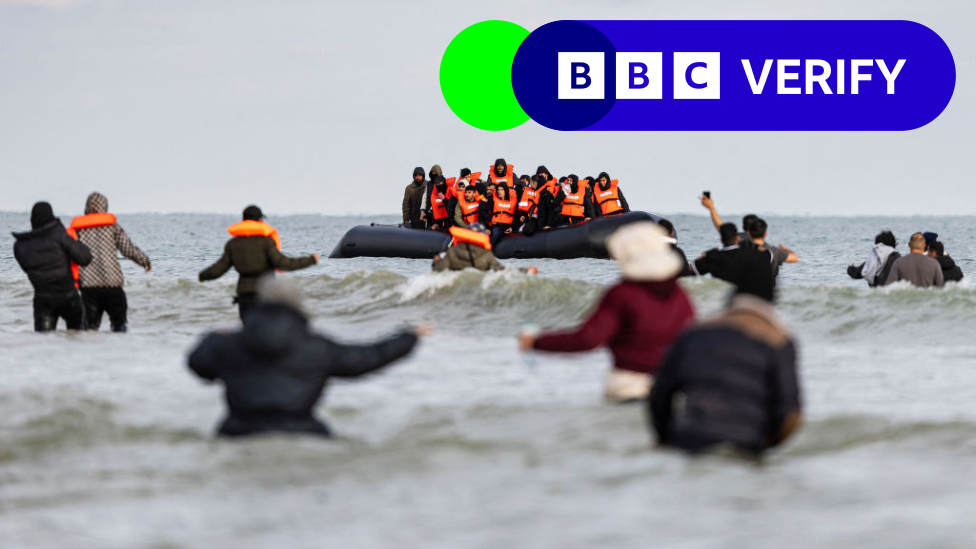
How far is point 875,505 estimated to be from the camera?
4336 mm

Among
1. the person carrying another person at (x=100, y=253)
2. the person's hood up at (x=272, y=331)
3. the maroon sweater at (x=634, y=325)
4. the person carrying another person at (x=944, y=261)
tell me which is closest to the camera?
the person's hood up at (x=272, y=331)

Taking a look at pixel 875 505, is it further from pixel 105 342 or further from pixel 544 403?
pixel 105 342

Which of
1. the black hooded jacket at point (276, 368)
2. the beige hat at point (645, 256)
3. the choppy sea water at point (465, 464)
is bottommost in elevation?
the choppy sea water at point (465, 464)

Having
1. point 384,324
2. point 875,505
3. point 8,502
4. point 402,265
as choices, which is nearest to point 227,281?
point 402,265

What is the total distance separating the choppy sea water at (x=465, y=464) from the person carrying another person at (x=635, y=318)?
1.01ft

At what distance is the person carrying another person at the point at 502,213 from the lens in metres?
21.2

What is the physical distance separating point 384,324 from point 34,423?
785cm

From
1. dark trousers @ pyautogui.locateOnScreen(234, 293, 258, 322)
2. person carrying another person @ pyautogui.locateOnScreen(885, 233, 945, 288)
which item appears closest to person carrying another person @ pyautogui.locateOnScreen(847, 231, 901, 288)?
person carrying another person @ pyautogui.locateOnScreen(885, 233, 945, 288)

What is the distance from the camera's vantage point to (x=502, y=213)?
846 inches

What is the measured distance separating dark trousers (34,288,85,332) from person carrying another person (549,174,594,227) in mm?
12776

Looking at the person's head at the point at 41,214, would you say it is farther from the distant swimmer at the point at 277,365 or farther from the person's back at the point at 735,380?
the person's back at the point at 735,380

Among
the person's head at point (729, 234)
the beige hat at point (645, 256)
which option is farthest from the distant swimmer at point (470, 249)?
the beige hat at point (645, 256)

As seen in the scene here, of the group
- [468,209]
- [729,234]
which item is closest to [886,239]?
[729,234]

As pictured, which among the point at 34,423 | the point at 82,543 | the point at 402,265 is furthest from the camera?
the point at 402,265
